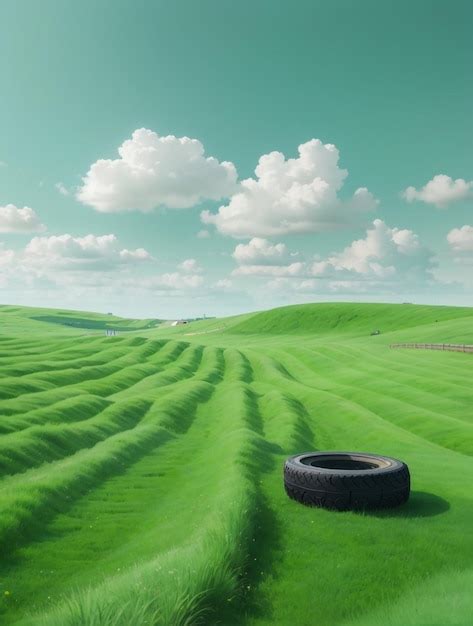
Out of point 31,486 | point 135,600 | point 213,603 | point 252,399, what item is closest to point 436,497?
point 213,603

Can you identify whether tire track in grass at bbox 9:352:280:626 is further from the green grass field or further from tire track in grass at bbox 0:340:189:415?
tire track in grass at bbox 0:340:189:415

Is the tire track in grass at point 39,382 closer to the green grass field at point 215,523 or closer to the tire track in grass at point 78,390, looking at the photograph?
the tire track in grass at point 78,390

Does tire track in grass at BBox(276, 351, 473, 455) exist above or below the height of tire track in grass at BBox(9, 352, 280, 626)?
below

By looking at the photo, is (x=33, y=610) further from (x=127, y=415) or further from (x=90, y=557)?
(x=127, y=415)

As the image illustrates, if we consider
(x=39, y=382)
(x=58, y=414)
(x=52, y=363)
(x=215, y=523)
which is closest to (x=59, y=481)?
(x=215, y=523)

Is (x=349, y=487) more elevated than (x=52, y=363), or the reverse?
(x=349, y=487)

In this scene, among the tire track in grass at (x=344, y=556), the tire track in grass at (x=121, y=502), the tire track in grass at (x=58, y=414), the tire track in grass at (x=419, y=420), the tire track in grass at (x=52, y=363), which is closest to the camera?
the tire track in grass at (x=344, y=556)

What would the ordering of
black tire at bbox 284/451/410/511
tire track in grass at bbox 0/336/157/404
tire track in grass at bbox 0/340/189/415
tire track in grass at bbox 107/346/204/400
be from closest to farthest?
black tire at bbox 284/451/410/511
tire track in grass at bbox 0/340/189/415
tire track in grass at bbox 0/336/157/404
tire track in grass at bbox 107/346/204/400

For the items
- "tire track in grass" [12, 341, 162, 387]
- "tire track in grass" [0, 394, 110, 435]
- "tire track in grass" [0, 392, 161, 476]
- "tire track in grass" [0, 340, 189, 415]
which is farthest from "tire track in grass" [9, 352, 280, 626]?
"tire track in grass" [12, 341, 162, 387]

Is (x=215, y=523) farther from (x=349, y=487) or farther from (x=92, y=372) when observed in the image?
(x=92, y=372)

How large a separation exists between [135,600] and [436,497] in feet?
36.0

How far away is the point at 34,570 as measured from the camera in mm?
12422

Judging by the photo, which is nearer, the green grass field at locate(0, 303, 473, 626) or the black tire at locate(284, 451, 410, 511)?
the green grass field at locate(0, 303, 473, 626)

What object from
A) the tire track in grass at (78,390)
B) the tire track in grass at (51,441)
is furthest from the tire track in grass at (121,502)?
the tire track in grass at (78,390)
